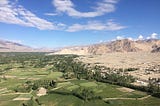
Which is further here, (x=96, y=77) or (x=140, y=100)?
(x=96, y=77)

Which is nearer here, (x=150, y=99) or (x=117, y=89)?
(x=150, y=99)

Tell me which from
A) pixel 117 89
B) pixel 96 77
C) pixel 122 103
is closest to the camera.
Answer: pixel 122 103

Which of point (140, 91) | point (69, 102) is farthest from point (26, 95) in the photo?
point (140, 91)

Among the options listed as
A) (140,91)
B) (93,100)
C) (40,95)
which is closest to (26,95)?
(40,95)

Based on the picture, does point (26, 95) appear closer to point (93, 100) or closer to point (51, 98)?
point (51, 98)

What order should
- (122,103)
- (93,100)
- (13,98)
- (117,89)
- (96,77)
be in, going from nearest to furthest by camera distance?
(122,103), (93,100), (13,98), (117,89), (96,77)

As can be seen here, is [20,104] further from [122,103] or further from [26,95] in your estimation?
[122,103]

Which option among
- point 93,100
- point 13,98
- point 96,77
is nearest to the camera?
point 93,100

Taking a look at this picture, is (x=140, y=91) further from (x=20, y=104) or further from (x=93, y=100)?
(x=20, y=104)
